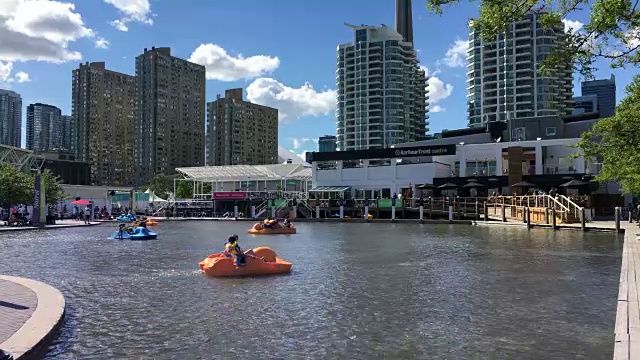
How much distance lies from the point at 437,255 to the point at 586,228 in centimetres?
1854

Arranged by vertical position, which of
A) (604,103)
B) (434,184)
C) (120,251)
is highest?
(604,103)

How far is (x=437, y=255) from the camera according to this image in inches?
1009

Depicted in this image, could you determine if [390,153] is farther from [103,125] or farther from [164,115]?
[103,125]

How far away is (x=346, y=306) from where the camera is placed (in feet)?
46.3

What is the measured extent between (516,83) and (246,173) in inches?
3376

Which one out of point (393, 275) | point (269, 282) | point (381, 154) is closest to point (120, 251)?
point (269, 282)

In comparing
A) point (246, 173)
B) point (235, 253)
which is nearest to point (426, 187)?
point (246, 173)

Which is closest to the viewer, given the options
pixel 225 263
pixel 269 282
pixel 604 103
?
pixel 269 282

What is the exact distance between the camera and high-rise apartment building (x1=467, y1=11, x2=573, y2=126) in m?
135

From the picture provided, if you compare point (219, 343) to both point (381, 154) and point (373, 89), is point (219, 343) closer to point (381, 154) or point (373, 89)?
point (381, 154)

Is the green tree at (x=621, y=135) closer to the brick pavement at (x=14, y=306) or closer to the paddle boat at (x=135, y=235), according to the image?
the brick pavement at (x=14, y=306)

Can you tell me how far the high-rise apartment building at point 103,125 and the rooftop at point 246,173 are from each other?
97.6 m

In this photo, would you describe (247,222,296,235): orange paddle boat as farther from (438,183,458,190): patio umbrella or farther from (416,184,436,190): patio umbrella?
(416,184,436,190): patio umbrella

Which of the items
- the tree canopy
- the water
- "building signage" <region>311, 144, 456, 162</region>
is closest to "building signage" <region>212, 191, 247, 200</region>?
"building signage" <region>311, 144, 456, 162</region>
